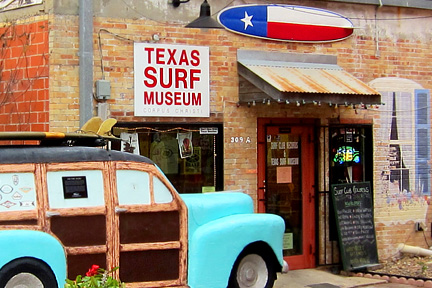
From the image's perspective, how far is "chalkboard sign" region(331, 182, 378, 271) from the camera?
1149 cm

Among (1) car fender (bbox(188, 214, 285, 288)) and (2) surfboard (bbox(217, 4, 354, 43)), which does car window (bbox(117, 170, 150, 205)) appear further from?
(2) surfboard (bbox(217, 4, 354, 43))

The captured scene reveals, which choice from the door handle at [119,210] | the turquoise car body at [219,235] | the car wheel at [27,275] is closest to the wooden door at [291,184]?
the turquoise car body at [219,235]

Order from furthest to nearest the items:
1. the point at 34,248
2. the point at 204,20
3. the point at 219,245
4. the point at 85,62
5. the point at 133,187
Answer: the point at 204,20, the point at 85,62, the point at 219,245, the point at 133,187, the point at 34,248

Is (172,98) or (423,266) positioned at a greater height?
(172,98)

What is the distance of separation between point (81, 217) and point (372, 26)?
6987 mm

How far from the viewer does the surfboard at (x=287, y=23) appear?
36.0 ft

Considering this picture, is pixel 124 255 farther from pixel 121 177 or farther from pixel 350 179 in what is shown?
pixel 350 179

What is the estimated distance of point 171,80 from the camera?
409 inches

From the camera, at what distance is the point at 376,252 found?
466 inches

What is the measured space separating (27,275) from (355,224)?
251 inches

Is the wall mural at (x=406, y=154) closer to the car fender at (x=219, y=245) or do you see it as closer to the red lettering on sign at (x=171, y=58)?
the red lettering on sign at (x=171, y=58)

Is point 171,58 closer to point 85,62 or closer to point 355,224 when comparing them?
point 85,62

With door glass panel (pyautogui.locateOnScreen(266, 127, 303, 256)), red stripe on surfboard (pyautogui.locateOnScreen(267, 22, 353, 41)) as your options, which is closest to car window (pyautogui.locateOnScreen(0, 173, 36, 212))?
door glass panel (pyautogui.locateOnScreen(266, 127, 303, 256))

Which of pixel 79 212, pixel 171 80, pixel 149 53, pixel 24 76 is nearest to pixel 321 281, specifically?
Result: pixel 171 80
